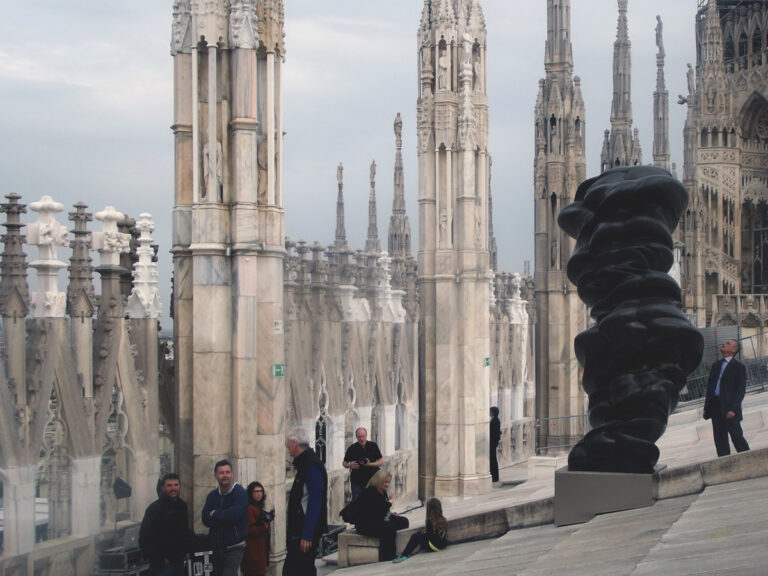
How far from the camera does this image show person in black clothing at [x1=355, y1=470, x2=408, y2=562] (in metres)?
8.38

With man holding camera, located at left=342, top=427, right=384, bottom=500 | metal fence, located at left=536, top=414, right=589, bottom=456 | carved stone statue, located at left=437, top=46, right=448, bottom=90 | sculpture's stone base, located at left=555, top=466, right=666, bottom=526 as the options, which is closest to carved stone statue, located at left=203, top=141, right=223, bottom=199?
man holding camera, located at left=342, top=427, right=384, bottom=500

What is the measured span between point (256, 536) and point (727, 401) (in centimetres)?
423

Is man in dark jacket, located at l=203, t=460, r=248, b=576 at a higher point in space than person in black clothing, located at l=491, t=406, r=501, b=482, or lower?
higher

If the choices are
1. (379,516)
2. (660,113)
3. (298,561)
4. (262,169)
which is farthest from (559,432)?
(660,113)

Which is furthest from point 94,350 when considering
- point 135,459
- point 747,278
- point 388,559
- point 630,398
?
point 747,278

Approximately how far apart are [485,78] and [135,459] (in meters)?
8.66

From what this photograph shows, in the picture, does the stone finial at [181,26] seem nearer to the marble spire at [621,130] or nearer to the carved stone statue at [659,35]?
the marble spire at [621,130]

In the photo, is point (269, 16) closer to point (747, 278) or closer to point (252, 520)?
point (252, 520)

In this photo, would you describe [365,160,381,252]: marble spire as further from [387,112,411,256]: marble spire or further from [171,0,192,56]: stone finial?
[171,0,192,56]: stone finial

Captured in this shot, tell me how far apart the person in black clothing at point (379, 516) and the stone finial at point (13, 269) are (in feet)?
11.1

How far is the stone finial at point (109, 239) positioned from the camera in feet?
33.9

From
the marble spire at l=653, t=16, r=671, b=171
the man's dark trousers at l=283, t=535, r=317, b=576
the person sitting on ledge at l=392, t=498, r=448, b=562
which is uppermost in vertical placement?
the marble spire at l=653, t=16, r=671, b=171

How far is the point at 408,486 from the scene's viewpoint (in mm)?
16375

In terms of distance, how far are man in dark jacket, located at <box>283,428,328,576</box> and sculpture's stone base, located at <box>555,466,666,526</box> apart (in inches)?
71.4
